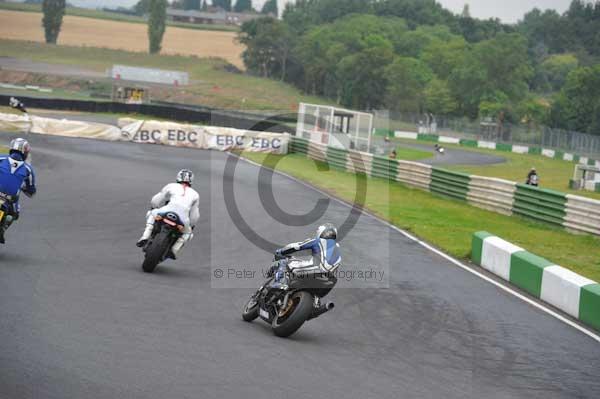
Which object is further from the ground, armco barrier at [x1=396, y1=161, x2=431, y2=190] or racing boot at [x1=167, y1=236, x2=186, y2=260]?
armco barrier at [x1=396, y1=161, x2=431, y2=190]

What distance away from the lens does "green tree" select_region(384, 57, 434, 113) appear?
118 metres

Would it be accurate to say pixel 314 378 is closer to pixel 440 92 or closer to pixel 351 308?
pixel 351 308

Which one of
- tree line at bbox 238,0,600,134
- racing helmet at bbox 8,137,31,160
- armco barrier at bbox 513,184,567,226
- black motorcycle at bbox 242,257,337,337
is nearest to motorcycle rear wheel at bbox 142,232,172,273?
racing helmet at bbox 8,137,31,160

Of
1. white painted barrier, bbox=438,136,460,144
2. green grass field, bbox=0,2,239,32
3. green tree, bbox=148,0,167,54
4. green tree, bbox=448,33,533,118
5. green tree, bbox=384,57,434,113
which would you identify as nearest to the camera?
white painted barrier, bbox=438,136,460,144

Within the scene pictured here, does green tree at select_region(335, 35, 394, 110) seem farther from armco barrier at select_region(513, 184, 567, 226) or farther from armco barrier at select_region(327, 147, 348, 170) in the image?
armco barrier at select_region(513, 184, 567, 226)

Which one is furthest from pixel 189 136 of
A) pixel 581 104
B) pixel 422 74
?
pixel 422 74

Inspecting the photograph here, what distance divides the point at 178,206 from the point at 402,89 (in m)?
107

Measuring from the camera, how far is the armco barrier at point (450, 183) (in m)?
30.0

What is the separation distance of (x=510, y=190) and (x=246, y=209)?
27.3ft

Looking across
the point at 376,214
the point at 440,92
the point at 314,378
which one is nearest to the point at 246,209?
the point at 376,214

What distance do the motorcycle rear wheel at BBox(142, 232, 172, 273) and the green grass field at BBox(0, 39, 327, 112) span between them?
89.2m

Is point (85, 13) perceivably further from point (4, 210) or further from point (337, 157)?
point (4, 210)

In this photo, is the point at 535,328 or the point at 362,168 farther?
the point at 362,168

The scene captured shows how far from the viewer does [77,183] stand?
25.0 meters
